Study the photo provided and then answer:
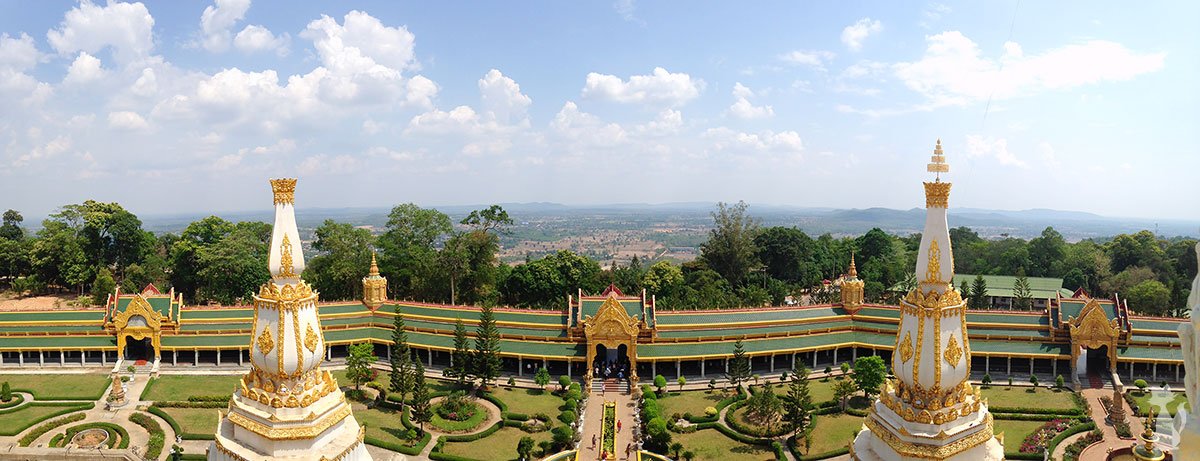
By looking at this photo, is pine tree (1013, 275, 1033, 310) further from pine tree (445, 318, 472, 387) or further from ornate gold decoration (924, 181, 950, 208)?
ornate gold decoration (924, 181, 950, 208)

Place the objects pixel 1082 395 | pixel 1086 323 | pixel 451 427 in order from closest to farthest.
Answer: pixel 451 427, pixel 1082 395, pixel 1086 323

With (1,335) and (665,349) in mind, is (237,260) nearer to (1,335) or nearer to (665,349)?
(1,335)

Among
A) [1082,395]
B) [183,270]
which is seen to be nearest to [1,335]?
[183,270]

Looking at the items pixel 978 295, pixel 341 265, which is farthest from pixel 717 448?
pixel 978 295

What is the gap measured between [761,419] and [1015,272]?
57689 mm

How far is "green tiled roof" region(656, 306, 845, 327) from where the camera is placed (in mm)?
37781

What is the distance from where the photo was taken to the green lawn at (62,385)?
3238 centimetres

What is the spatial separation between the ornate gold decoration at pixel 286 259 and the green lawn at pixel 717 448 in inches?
754

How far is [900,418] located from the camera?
11.9 metres

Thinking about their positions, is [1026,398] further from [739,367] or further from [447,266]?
[447,266]

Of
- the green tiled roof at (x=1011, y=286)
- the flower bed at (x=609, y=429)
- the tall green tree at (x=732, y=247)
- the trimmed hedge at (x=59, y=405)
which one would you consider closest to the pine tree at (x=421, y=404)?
the flower bed at (x=609, y=429)

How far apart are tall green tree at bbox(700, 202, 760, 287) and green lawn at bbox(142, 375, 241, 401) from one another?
46140 millimetres

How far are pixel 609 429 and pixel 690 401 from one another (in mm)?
5783

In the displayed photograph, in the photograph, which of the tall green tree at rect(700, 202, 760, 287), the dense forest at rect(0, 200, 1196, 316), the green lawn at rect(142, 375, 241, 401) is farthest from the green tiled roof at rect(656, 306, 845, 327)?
the tall green tree at rect(700, 202, 760, 287)
